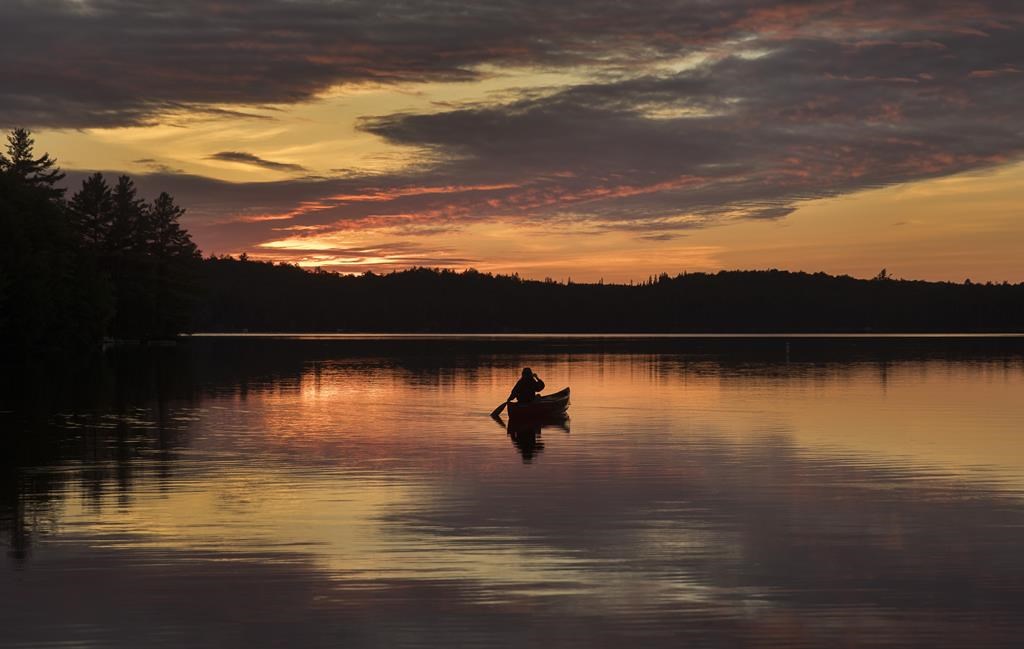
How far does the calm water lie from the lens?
46.5 ft

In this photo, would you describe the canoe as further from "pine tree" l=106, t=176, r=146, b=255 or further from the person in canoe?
"pine tree" l=106, t=176, r=146, b=255

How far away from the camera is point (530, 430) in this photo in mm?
41844

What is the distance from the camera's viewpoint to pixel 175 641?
13.4 m

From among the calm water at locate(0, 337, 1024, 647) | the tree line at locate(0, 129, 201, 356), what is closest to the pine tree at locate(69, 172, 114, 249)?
the tree line at locate(0, 129, 201, 356)

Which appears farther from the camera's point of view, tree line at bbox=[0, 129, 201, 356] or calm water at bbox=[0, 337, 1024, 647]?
tree line at bbox=[0, 129, 201, 356]

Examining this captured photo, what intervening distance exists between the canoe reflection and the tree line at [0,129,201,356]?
2396 inches

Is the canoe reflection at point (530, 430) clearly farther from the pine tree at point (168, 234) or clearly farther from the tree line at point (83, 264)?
the pine tree at point (168, 234)

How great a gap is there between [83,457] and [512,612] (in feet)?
65.8

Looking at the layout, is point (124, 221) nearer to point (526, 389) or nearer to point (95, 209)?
point (95, 209)

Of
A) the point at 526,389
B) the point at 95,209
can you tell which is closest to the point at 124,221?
the point at 95,209

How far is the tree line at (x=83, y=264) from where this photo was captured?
101500mm

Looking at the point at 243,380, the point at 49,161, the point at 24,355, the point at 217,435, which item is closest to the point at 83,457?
the point at 217,435

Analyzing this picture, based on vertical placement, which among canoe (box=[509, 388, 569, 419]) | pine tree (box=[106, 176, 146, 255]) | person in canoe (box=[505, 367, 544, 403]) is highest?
pine tree (box=[106, 176, 146, 255])

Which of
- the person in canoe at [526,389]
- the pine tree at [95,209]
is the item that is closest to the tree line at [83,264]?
the pine tree at [95,209]
